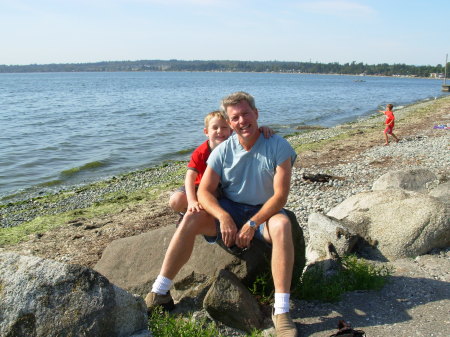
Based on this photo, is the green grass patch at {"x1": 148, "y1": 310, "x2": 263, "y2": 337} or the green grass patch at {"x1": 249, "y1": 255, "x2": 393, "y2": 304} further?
the green grass patch at {"x1": 249, "y1": 255, "x2": 393, "y2": 304}

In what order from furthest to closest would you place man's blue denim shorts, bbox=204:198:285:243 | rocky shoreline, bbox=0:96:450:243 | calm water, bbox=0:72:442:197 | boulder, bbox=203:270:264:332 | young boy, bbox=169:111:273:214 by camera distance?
calm water, bbox=0:72:442:197
rocky shoreline, bbox=0:96:450:243
young boy, bbox=169:111:273:214
man's blue denim shorts, bbox=204:198:285:243
boulder, bbox=203:270:264:332

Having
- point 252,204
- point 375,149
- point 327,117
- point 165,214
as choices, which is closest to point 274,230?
point 252,204

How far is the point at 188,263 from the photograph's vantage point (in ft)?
16.4

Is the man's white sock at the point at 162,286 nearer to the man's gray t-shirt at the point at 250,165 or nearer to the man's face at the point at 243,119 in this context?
the man's gray t-shirt at the point at 250,165

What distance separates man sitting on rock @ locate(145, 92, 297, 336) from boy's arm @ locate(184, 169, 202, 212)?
0.07m

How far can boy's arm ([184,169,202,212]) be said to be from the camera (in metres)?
4.57

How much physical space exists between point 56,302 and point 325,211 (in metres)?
5.72

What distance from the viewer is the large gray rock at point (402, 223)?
5.71 m

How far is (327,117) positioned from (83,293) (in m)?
33.6

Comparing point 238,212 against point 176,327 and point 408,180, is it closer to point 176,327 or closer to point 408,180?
point 176,327

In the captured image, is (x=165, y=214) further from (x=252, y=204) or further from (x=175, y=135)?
(x=175, y=135)

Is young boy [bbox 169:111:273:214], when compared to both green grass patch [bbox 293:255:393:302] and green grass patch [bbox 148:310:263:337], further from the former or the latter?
green grass patch [bbox 293:255:393:302]

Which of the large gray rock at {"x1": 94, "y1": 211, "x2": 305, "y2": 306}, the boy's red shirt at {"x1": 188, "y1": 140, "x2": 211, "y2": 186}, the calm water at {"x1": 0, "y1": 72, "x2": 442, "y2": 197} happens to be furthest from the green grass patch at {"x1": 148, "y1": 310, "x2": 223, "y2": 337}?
the calm water at {"x1": 0, "y1": 72, "x2": 442, "y2": 197}

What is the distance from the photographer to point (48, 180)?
15680 mm
